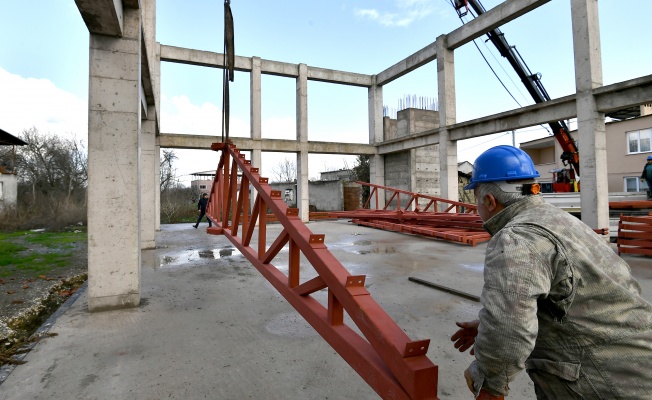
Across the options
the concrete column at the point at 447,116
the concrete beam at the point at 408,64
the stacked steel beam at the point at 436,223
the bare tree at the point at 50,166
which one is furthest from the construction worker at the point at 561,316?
the bare tree at the point at 50,166

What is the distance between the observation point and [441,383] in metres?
2.81

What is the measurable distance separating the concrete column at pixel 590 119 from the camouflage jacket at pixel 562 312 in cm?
1030

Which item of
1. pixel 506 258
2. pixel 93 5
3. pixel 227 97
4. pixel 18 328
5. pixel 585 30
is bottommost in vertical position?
pixel 18 328

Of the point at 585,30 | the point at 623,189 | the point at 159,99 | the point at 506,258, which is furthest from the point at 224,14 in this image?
the point at 623,189

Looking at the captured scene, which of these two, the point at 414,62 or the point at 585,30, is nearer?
the point at 585,30

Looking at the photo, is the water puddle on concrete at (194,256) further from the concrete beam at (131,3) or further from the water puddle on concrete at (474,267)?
the water puddle on concrete at (474,267)

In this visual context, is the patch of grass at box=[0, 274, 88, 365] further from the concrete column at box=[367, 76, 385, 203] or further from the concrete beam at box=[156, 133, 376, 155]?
the concrete column at box=[367, 76, 385, 203]

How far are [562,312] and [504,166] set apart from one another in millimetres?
630

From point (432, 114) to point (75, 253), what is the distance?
1935 centimetres

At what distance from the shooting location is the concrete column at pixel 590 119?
9.62 metres

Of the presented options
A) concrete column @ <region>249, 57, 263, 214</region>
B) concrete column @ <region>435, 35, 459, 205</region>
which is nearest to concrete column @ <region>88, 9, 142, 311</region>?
concrete column @ <region>435, 35, 459, 205</region>

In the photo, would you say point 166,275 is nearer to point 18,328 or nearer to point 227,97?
point 18,328

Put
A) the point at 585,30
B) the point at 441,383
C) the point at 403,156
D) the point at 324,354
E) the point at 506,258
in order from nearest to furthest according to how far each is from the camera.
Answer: the point at 506,258 < the point at 441,383 < the point at 324,354 < the point at 585,30 < the point at 403,156

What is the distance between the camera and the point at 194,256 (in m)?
8.77
